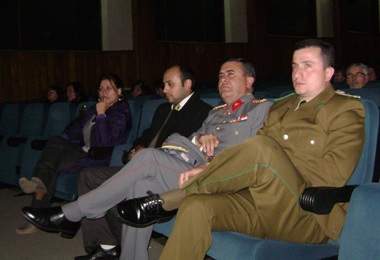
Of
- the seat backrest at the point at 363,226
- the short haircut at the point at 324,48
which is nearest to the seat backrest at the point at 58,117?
the short haircut at the point at 324,48

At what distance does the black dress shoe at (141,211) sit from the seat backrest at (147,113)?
126cm

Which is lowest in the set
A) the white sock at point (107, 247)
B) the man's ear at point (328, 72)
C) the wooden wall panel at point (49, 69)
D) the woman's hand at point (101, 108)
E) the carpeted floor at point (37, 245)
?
the carpeted floor at point (37, 245)

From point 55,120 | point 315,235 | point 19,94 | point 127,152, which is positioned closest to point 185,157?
point 127,152

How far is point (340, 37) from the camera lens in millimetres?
11656

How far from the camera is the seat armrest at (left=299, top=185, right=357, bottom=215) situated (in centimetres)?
140

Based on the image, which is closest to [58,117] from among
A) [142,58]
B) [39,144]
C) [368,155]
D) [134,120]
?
[39,144]

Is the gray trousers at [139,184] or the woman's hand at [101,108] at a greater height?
the woman's hand at [101,108]

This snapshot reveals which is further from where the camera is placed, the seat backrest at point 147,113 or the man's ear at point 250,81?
the seat backrest at point 147,113

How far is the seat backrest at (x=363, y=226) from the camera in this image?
1.06m

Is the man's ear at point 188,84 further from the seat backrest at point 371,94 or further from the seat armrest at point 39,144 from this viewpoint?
the seat armrest at point 39,144

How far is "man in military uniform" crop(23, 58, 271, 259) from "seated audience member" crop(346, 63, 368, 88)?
1.62 metres

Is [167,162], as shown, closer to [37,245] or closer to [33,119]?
[37,245]

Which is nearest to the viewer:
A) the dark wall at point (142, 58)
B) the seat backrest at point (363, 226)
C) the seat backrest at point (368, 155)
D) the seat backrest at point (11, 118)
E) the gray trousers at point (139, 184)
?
the seat backrest at point (363, 226)

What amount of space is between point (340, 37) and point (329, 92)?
34.7 feet
